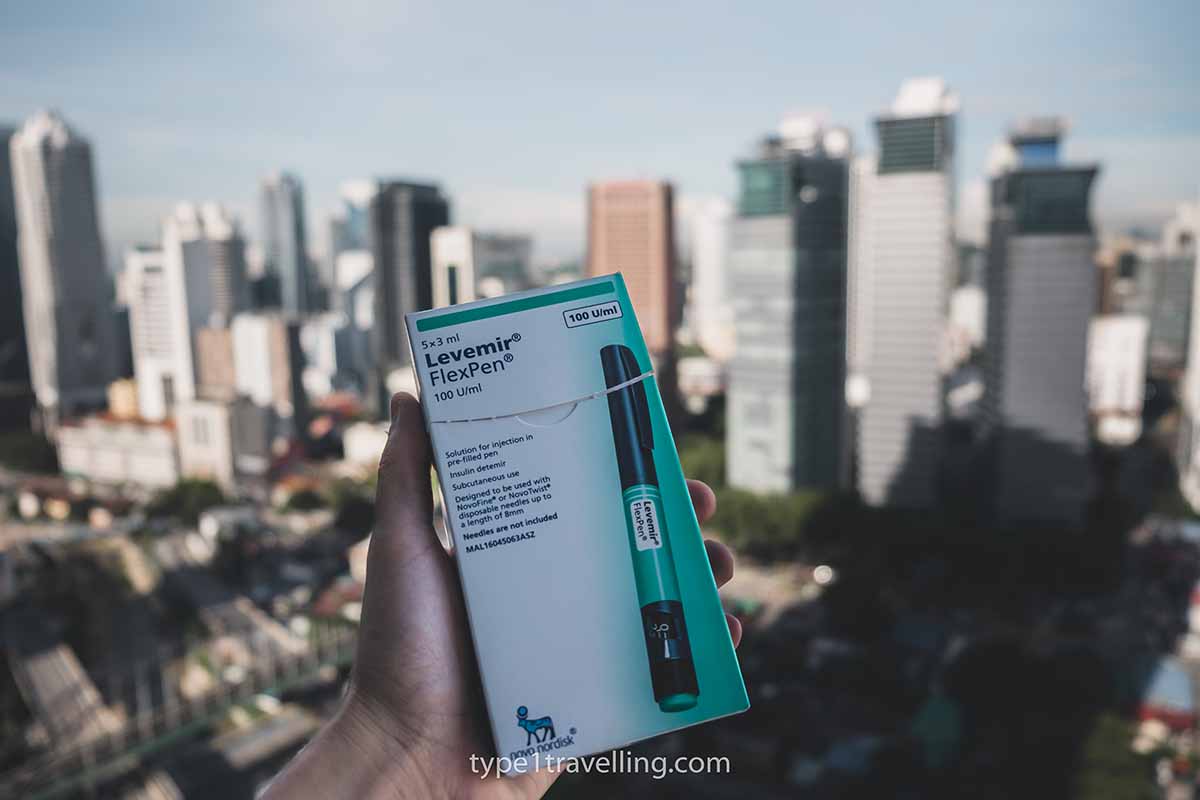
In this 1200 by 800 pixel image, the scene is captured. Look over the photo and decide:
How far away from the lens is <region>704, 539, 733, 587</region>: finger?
2.14 feet

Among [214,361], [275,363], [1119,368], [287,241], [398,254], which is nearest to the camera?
[275,363]

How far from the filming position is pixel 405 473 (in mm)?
609

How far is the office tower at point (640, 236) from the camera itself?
13531 mm

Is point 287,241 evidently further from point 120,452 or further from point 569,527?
point 569,527

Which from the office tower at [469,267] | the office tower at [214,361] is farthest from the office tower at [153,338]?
the office tower at [469,267]

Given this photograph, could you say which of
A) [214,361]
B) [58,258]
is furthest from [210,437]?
[58,258]

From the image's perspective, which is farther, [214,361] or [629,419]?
[214,361]

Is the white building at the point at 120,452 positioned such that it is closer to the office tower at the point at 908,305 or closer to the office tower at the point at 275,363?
the office tower at the point at 275,363

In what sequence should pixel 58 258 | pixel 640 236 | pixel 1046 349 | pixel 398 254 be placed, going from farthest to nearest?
pixel 398 254
pixel 640 236
pixel 58 258
pixel 1046 349

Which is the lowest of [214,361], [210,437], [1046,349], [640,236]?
[210,437]

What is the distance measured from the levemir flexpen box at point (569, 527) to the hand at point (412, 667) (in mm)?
22

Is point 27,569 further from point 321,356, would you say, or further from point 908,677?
point 321,356

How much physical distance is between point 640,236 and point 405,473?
1347cm

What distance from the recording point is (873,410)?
30.4 feet
